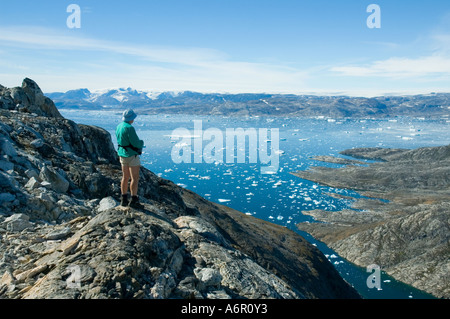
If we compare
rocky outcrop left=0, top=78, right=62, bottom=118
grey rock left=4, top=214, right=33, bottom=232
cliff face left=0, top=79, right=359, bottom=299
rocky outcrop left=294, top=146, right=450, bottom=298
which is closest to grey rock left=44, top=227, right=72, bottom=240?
cliff face left=0, top=79, right=359, bottom=299

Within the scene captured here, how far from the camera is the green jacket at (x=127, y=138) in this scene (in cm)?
922

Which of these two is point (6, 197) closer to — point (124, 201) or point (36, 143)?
point (124, 201)

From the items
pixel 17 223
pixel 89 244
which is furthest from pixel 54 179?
pixel 89 244

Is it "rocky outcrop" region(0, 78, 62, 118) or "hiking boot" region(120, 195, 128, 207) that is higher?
"rocky outcrop" region(0, 78, 62, 118)

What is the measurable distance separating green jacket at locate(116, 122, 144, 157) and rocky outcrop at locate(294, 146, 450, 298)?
5381 cm

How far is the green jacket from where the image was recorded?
30.2 feet

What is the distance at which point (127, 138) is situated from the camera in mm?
9297

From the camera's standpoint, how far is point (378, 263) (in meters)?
54.5

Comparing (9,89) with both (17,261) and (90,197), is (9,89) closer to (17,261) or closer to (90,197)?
(90,197)

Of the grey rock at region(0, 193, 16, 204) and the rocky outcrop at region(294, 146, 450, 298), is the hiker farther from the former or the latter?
the rocky outcrop at region(294, 146, 450, 298)

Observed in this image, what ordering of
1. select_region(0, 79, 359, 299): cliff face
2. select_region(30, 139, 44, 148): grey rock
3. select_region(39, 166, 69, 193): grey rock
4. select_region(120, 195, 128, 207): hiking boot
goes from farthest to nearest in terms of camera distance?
select_region(30, 139, 44, 148): grey rock
select_region(39, 166, 69, 193): grey rock
select_region(120, 195, 128, 207): hiking boot
select_region(0, 79, 359, 299): cliff face

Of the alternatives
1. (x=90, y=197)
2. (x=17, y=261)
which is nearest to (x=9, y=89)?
(x=90, y=197)

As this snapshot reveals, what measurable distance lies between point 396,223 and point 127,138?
65944 millimetres

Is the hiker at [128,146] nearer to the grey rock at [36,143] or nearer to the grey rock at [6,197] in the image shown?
the grey rock at [6,197]
